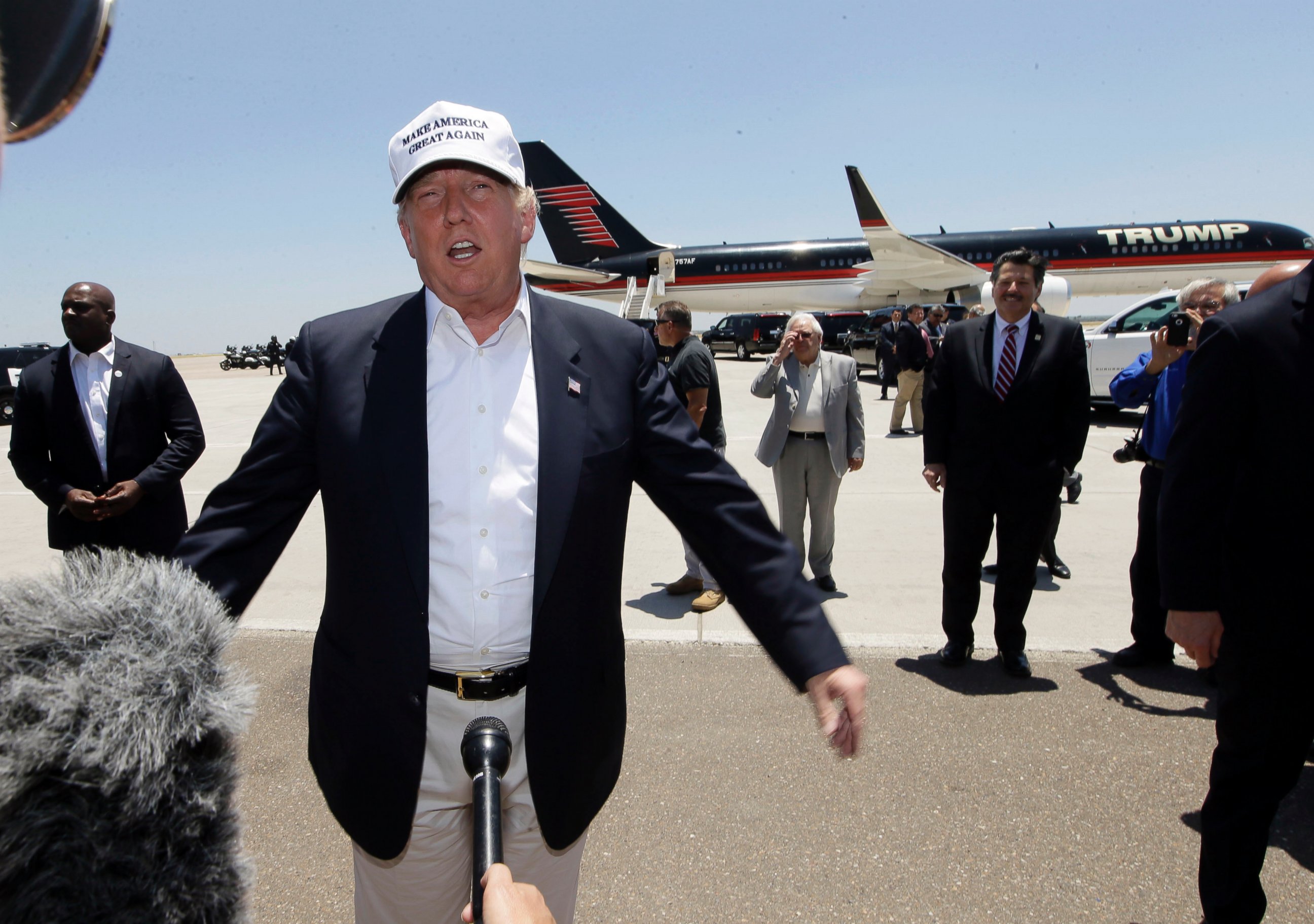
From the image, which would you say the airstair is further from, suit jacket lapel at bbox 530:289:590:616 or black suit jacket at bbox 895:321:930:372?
suit jacket lapel at bbox 530:289:590:616

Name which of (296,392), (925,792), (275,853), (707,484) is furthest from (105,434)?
(925,792)

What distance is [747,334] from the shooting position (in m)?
31.8

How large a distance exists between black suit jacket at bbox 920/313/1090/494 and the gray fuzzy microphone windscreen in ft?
13.6

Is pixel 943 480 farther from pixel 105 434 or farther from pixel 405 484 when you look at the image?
pixel 105 434

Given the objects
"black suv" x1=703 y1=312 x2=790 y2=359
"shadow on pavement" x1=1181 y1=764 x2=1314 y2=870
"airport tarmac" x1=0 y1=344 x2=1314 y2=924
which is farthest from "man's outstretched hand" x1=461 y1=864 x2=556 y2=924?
"black suv" x1=703 y1=312 x2=790 y2=359

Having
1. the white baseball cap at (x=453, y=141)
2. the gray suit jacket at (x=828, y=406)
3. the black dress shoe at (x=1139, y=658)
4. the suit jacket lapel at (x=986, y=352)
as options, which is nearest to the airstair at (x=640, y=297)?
the gray suit jacket at (x=828, y=406)

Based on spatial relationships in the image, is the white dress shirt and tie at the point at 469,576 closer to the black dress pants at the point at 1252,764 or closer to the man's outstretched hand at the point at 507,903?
the man's outstretched hand at the point at 507,903

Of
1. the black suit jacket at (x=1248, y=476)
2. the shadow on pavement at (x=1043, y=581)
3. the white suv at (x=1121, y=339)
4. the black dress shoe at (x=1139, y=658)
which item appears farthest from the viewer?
the white suv at (x=1121, y=339)

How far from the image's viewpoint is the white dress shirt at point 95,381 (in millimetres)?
4121

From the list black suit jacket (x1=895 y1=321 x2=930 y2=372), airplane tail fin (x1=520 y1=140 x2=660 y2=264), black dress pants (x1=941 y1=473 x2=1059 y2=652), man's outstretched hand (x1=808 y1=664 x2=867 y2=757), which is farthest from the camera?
airplane tail fin (x1=520 y1=140 x2=660 y2=264)

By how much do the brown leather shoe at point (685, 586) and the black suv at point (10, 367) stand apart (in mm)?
16988

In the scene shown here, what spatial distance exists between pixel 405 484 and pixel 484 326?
1.34 feet

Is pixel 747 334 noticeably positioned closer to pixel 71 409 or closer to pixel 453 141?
pixel 71 409

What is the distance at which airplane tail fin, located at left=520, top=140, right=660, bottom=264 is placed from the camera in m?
35.6
